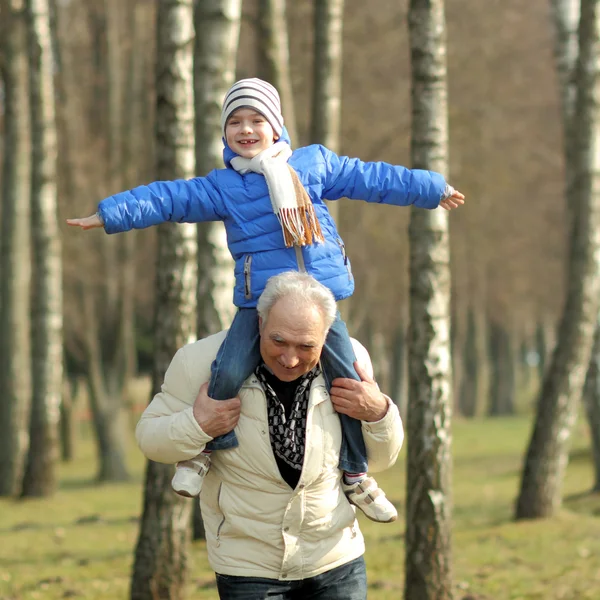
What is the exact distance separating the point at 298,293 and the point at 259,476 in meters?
0.71

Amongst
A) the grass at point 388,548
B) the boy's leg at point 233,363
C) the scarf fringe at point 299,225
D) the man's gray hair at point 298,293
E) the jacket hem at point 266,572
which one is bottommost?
the grass at point 388,548

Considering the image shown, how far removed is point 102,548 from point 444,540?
16.2ft

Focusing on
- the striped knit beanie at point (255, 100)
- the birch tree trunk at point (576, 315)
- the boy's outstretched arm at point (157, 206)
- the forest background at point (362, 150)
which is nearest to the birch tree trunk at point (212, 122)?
the forest background at point (362, 150)

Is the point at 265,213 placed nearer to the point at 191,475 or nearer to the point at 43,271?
the point at 191,475

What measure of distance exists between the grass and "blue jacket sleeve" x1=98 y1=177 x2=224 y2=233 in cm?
420

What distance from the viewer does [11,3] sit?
56.0 feet

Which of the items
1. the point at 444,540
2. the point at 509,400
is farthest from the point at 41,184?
the point at 509,400

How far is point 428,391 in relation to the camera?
7328mm

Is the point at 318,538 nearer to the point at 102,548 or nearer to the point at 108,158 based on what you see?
the point at 102,548

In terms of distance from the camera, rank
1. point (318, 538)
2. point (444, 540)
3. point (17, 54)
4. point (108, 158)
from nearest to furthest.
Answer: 1. point (318, 538)
2. point (444, 540)
3. point (17, 54)
4. point (108, 158)

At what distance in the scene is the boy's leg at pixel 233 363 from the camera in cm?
414

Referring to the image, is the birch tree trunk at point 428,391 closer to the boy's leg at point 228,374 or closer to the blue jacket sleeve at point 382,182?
the blue jacket sleeve at point 382,182

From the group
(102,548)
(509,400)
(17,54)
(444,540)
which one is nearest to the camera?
(444,540)

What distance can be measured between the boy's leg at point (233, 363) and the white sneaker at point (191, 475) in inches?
2.8
